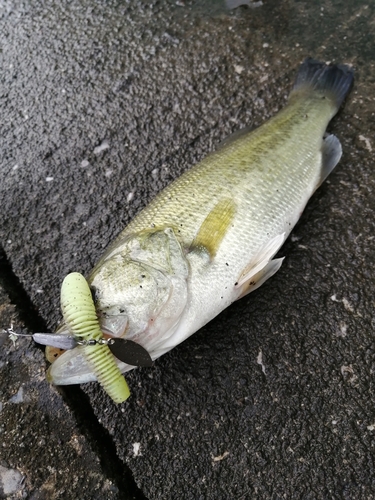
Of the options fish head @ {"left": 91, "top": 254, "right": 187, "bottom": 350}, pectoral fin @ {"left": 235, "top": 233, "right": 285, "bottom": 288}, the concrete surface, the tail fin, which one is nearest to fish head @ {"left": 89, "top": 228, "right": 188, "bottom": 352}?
fish head @ {"left": 91, "top": 254, "right": 187, "bottom": 350}

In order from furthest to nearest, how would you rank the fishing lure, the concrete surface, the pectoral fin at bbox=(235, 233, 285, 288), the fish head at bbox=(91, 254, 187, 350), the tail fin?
the tail fin → the pectoral fin at bbox=(235, 233, 285, 288) → the concrete surface → the fish head at bbox=(91, 254, 187, 350) → the fishing lure

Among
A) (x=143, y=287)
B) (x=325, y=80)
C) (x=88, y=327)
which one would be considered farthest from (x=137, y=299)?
(x=325, y=80)

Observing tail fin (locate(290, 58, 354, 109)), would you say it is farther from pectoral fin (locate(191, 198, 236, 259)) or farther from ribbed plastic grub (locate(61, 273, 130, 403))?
ribbed plastic grub (locate(61, 273, 130, 403))

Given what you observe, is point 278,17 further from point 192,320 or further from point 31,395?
point 31,395

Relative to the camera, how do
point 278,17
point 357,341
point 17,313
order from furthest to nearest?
1. point 278,17
2. point 17,313
3. point 357,341

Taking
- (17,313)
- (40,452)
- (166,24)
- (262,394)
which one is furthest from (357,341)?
(166,24)

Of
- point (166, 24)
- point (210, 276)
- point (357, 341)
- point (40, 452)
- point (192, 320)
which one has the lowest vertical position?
point (40, 452)

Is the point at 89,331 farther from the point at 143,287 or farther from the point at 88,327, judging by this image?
the point at 143,287
